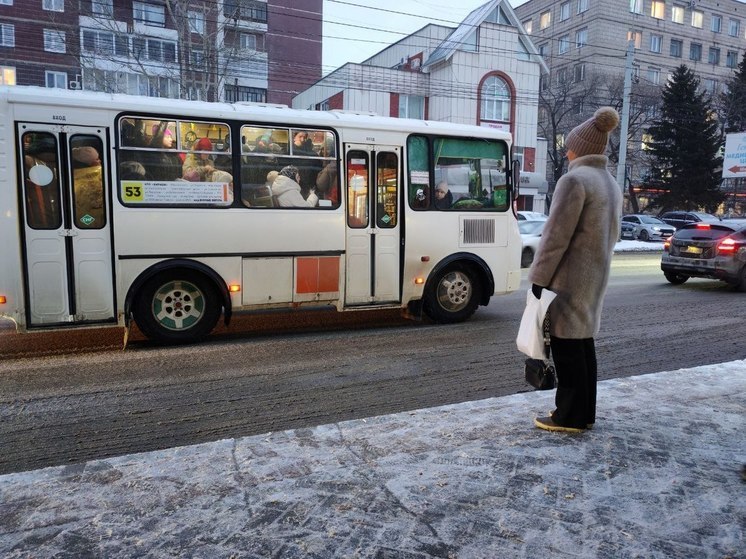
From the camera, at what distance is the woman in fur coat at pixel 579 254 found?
12.6 ft

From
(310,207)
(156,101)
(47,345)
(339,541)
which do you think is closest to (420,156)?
(310,207)

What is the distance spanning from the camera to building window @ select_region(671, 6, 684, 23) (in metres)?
64.0

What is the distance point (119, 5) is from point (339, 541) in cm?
4633

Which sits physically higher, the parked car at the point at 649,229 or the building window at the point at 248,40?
the building window at the point at 248,40

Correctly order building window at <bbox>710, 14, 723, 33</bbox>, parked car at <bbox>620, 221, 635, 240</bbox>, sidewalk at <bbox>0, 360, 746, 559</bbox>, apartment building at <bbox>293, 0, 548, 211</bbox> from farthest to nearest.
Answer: building window at <bbox>710, 14, 723, 33</bbox>, apartment building at <bbox>293, 0, 548, 211</bbox>, parked car at <bbox>620, 221, 635, 240</bbox>, sidewalk at <bbox>0, 360, 746, 559</bbox>

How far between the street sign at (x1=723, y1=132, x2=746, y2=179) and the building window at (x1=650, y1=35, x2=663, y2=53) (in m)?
31.2

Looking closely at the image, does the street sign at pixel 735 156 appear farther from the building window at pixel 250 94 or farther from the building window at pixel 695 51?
the building window at pixel 695 51

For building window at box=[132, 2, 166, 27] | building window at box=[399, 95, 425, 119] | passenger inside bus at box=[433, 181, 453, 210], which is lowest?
passenger inside bus at box=[433, 181, 453, 210]

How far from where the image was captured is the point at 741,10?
6862cm

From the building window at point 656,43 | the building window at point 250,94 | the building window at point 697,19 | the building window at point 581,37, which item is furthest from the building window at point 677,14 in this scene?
the building window at point 250,94

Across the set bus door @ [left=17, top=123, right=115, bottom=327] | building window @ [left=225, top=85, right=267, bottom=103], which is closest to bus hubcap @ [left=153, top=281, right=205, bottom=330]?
bus door @ [left=17, top=123, right=115, bottom=327]

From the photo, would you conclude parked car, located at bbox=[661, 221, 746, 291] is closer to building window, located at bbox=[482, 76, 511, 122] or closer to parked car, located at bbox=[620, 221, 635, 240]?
parked car, located at bbox=[620, 221, 635, 240]

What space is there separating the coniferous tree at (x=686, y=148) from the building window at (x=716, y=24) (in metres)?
26.5

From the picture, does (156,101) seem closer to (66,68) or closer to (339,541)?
(339,541)
